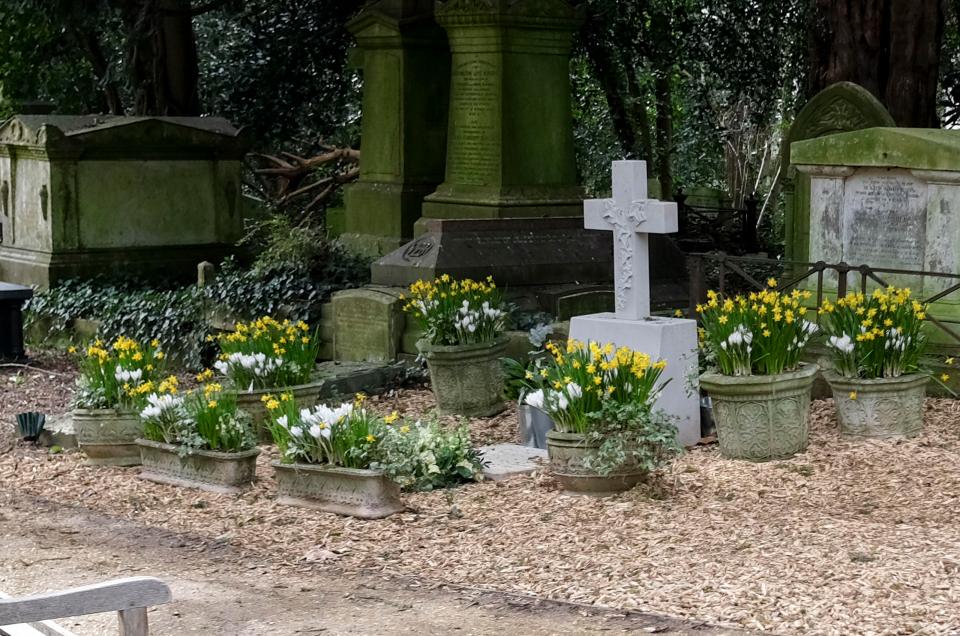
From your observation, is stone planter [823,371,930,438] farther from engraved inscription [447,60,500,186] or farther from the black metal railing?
engraved inscription [447,60,500,186]

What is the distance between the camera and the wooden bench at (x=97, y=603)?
157 inches

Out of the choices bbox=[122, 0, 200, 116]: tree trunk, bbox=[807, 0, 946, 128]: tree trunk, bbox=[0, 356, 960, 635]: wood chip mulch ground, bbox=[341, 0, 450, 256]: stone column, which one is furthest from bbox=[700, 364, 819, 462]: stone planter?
bbox=[122, 0, 200, 116]: tree trunk

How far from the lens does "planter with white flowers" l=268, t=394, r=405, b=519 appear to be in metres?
7.46

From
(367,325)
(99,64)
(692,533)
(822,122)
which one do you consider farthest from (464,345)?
(99,64)

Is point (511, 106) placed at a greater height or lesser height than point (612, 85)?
lesser

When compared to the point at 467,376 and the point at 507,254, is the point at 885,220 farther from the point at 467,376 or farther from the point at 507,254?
the point at 507,254

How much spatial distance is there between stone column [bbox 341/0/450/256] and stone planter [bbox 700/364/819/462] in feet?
20.7

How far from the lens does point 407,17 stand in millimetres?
13984

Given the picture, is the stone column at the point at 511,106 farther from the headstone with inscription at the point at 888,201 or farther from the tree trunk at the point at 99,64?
the tree trunk at the point at 99,64

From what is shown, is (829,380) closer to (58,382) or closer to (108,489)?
(108,489)

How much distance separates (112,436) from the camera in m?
9.00

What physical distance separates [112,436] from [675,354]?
135 inches

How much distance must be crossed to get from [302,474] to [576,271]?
5151 mm

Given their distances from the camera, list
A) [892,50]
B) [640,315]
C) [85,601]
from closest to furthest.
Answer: [85,601] < [640,315] < [892,50]
